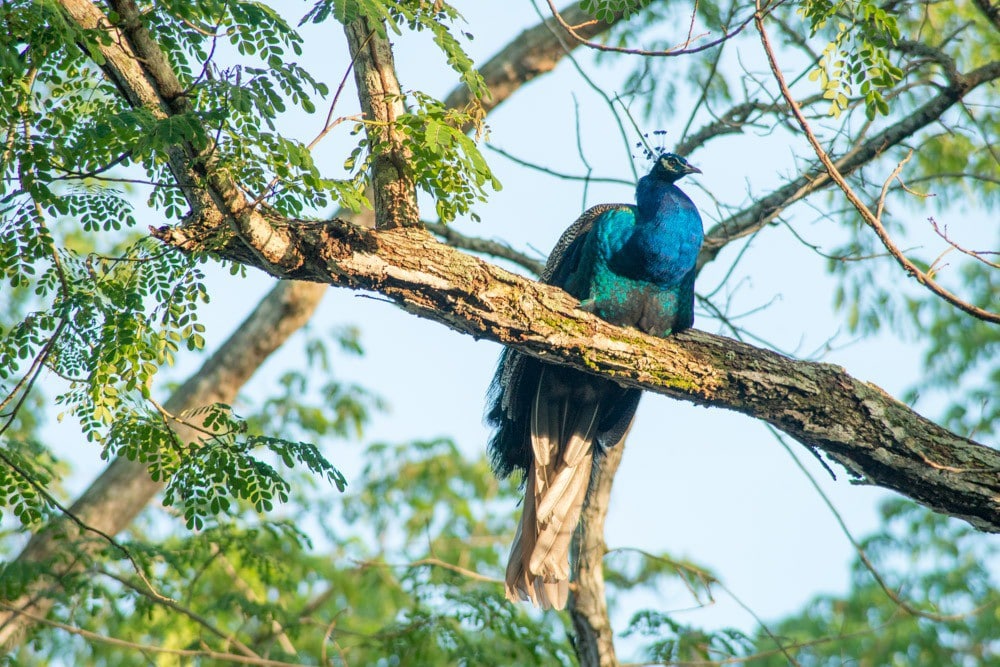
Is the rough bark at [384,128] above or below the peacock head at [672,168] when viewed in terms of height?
below

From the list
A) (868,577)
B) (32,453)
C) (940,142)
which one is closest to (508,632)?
(32,453)

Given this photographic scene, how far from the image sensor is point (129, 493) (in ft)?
20.3

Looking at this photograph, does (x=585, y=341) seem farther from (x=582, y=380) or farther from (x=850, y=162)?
(x=850, y=162)

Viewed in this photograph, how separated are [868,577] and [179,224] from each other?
30.3 ft

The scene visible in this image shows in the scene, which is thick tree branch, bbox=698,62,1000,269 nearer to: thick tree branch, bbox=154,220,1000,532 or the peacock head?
the peacock head

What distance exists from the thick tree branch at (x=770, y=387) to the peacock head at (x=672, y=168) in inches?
45.2

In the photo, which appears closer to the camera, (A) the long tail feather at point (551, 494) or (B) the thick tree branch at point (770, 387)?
(B) the thick tree branch at point (770, 387)

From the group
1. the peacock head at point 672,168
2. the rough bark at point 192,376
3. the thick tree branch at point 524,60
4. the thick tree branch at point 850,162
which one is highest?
the thick tree branch at point 524,60

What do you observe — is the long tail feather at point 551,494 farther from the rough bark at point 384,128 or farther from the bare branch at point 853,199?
the bare branch at point 853,199

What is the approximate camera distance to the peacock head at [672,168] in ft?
15.9

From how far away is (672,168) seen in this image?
484 cm

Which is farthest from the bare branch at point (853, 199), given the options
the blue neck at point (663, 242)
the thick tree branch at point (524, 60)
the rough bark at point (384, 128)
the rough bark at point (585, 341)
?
the thick tree branch at point (524, 60)

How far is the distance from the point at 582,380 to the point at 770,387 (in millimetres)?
968

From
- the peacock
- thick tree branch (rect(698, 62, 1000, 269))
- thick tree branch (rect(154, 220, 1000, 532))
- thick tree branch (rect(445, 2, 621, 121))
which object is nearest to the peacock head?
the peacock
